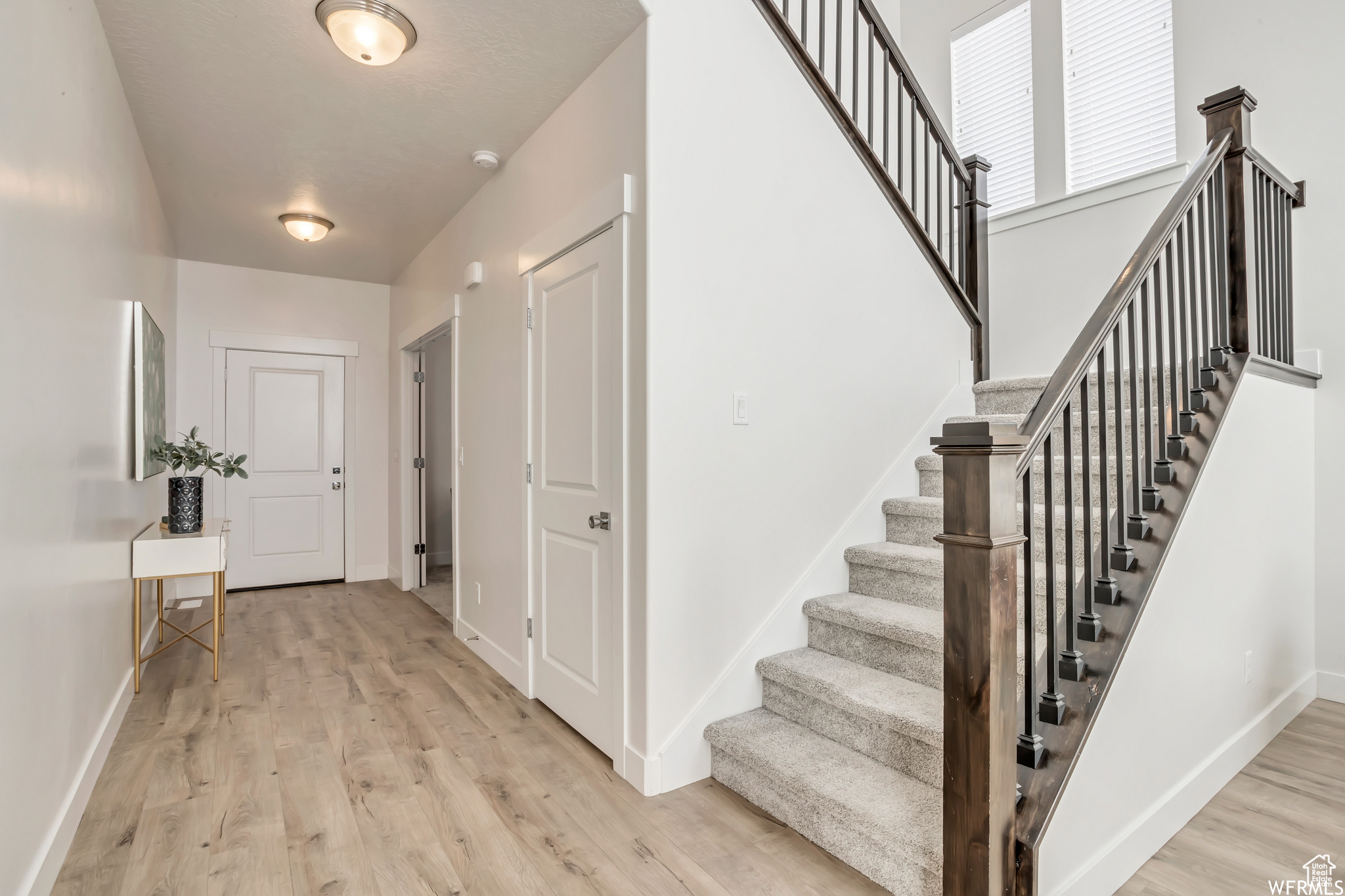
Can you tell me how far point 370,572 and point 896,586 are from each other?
4.85m

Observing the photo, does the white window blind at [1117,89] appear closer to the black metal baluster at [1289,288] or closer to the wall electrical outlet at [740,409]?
the black metal baluster at [1289,288]

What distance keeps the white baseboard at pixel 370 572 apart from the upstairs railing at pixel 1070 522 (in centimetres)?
525

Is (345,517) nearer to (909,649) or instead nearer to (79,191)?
(79,191)

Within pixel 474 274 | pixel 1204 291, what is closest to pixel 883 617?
pixel 1204 291

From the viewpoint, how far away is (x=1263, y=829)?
2031 mm

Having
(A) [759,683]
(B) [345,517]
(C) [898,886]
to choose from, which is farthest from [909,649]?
(B) [345,517]

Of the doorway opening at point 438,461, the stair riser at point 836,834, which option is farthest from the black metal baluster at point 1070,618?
the doorway opening at point 438,461

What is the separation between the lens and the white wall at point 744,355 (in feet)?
7.44

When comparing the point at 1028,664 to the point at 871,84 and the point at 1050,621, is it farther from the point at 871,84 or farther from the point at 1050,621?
the point at 871,84

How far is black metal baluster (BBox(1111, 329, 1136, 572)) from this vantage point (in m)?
1.81

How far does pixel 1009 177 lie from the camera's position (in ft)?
13.5

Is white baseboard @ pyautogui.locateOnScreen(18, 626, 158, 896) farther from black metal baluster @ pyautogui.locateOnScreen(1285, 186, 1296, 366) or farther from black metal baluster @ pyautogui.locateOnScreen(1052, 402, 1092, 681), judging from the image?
black metal baluster @ pyautogui.locateOnScreen(1285, 186, 1296, 366)

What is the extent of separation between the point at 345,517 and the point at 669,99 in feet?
15.8

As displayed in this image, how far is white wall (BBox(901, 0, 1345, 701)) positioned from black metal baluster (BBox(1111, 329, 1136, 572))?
6.18 ft
